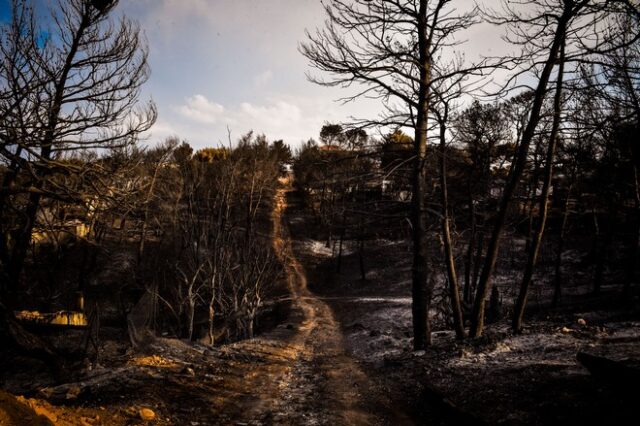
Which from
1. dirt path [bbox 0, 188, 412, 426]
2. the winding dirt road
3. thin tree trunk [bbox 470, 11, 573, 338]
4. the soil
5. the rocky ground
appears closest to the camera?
the rocky ground

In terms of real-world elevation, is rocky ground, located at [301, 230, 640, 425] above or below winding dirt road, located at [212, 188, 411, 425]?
above

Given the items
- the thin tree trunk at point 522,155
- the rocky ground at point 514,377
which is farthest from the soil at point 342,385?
the thin tree trunk at point 522,155

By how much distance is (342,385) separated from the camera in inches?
277

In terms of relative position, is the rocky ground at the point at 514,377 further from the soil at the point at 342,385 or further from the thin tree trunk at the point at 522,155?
the thin tree trunk at the point at 522,155

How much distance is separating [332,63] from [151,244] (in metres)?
29.8

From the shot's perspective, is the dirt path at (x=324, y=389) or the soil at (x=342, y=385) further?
the dirt path at (x=324, y=389)

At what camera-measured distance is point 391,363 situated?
8188 mm

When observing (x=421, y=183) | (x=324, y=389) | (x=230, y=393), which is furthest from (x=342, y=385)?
(x=421, y=183)

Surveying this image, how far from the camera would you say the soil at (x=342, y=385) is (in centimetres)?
422

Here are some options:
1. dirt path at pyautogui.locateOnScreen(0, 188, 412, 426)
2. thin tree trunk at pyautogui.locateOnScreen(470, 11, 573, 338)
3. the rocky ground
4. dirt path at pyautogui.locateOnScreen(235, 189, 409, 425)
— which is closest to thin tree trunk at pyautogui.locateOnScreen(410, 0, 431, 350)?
thin tree trunk at pyautogui.locateOnScreen(470, 11, 573, 338)

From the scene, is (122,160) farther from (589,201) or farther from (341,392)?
(589,201)

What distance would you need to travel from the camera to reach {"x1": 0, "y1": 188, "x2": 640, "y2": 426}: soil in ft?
13.9

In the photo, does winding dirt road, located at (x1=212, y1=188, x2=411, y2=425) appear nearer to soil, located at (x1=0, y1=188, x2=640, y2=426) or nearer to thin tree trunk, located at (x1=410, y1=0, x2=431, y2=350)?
soil, located at (x1=0, y1=188, x2=640, y2=426)

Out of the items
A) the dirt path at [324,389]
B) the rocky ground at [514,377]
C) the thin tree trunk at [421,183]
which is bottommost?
the dirt path at [324,389]
